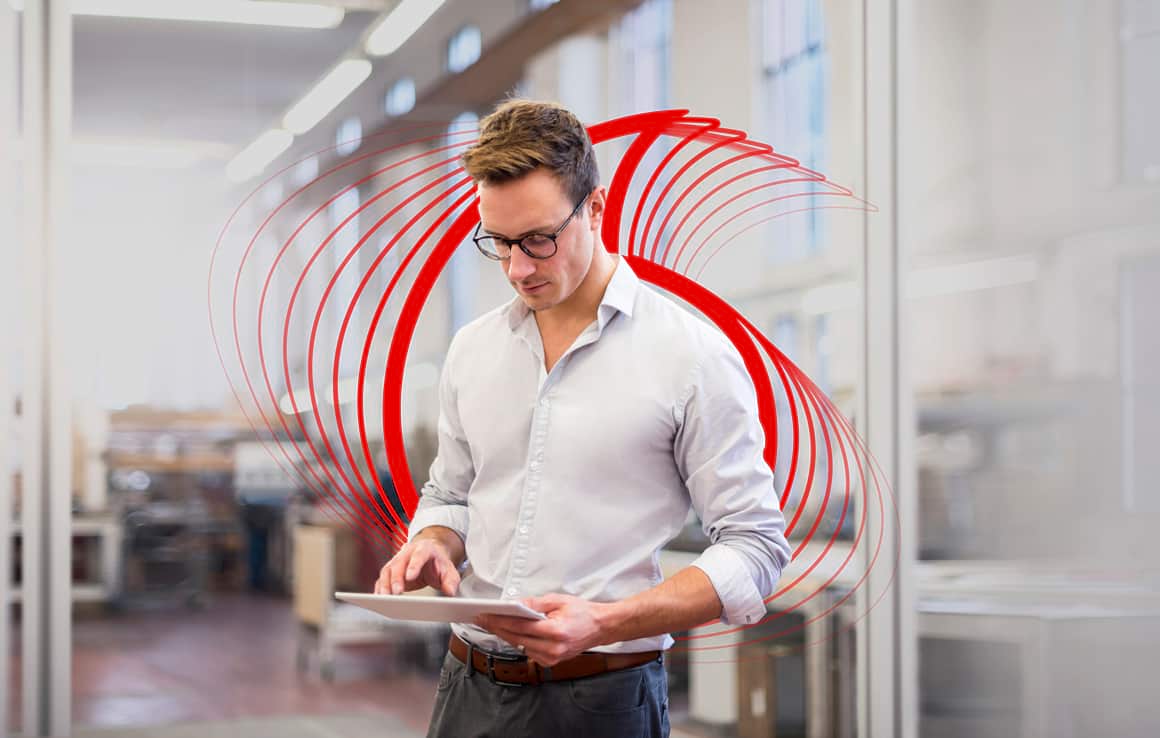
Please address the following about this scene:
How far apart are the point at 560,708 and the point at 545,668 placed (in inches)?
2.6

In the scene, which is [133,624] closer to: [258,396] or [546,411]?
[258,396]

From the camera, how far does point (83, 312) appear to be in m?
3.33

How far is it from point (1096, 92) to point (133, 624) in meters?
3.18

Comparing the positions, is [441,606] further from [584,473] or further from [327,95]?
[327,95]

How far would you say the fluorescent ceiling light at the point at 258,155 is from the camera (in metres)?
3.37

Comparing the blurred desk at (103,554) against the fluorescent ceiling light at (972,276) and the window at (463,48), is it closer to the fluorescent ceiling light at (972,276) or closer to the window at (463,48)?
the window at (463,48)

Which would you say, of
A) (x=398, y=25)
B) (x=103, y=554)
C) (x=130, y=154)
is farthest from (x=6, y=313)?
(x=398, y=25)

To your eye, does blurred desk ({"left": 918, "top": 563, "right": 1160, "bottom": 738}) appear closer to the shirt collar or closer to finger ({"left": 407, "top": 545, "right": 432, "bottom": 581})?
the shirt collar

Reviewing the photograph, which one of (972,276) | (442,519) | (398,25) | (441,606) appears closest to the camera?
(441,606)

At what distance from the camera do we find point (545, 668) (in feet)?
6.47

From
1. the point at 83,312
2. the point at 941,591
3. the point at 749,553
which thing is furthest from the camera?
the point at 941,591

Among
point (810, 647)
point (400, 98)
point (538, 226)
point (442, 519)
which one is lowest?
point (810, 647)

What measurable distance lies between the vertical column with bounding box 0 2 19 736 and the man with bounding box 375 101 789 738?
173 cm

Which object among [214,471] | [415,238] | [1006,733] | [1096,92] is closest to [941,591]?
[1006,733]
